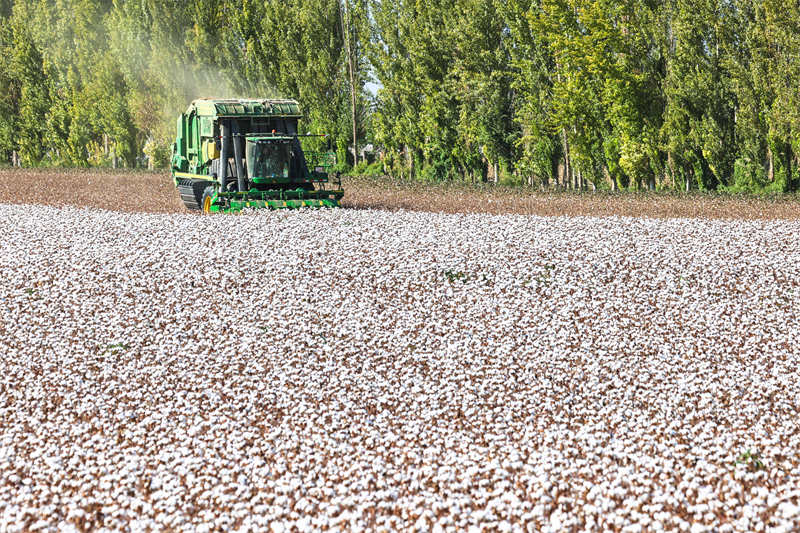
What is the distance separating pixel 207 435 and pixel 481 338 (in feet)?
12.6

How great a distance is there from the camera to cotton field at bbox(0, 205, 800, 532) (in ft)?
20.4

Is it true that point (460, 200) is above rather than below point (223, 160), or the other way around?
below

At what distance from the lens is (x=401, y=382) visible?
28.8 ft

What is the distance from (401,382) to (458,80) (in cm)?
2678

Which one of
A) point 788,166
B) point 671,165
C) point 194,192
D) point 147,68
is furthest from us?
point 147,68

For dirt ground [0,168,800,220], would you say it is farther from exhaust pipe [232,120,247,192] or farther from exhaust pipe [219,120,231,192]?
exhaust pipe [232,120,247,192]

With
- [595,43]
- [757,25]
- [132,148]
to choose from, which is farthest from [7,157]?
[757,25]

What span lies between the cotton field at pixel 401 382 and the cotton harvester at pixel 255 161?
502cm

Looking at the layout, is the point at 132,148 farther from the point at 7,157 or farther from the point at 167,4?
the point at 7,157

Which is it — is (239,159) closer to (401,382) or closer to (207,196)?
(207,196)

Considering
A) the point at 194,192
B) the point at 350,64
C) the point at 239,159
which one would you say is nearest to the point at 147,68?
the point at 350,64

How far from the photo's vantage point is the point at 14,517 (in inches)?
239

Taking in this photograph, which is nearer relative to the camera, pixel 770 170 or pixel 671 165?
pixel 770 170

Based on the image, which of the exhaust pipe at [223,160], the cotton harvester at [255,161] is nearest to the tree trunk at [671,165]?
the cotton harvester at [255,161]
